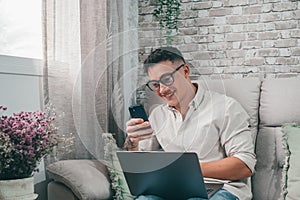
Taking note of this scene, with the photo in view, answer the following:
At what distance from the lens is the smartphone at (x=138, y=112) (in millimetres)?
1970

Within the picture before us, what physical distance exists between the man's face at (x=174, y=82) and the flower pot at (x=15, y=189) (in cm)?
68

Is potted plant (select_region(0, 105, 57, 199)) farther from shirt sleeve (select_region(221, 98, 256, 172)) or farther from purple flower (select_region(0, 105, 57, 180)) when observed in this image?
shirt sleeve (select_region(221, 98, 256, 172))

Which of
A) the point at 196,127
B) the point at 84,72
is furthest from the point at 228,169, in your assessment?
the point at 84,72

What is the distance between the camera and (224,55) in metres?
2.99

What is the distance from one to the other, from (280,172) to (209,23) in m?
1.17

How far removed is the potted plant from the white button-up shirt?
1.90 ft

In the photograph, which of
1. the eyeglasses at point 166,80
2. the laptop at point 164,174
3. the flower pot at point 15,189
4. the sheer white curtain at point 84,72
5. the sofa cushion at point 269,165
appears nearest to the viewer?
the flower pot at point 15,189

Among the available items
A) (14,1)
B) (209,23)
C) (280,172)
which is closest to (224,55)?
(209,23)

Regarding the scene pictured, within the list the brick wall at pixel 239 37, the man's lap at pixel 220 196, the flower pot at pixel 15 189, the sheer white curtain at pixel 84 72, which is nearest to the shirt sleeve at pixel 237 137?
the man's lap at pixel 220 196

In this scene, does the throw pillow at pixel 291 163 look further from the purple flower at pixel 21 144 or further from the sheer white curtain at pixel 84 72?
the purple flower at pixel 21 144

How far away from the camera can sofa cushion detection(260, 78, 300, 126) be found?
92.5 inches

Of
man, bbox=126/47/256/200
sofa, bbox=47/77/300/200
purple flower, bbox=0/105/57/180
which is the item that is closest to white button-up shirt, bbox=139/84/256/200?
man, bbox=126/47/256/200

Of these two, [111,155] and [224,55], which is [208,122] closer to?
[111,155]

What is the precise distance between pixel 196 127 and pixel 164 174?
0.42 metres
